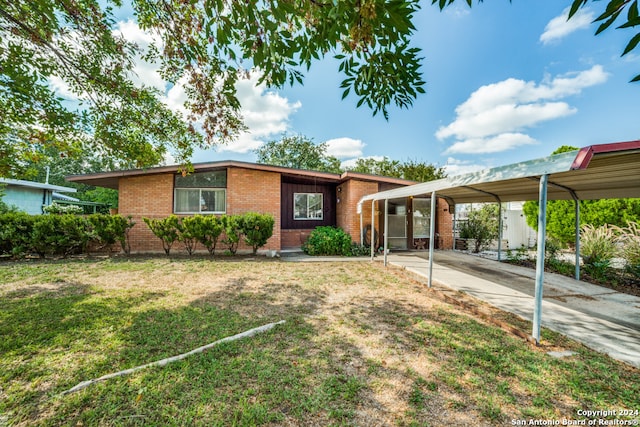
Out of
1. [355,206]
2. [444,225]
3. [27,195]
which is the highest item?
[27,195]

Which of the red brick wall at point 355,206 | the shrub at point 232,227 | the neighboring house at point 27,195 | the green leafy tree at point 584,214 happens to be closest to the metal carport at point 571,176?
the red brick wall at point 355,206

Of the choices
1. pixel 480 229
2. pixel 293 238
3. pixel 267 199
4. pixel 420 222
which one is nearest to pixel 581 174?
pixel 420 222

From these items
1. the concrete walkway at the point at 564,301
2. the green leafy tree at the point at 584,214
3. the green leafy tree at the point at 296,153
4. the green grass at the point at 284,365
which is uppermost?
the green leafy tree at the point at 296,153

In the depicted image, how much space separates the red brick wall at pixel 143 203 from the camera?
32.7 feet

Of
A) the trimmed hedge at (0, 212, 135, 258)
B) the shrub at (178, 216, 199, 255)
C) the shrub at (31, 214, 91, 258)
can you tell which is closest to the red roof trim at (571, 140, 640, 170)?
the shrub at (178, 216, 199, 255)

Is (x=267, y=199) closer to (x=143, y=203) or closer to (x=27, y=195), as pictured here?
(x=143, y=203)

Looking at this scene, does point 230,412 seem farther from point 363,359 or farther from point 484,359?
point 484,359

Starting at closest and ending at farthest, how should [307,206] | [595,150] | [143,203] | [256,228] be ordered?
[595,150], [256,228], [143,203], [307,206]

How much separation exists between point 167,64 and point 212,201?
232 inches

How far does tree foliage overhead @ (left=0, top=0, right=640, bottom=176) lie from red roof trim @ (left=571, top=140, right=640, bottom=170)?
73.6 inches

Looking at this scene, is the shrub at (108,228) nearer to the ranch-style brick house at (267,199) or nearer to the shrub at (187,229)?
the ranch-style brick house at (267,199)

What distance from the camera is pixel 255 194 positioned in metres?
10.5

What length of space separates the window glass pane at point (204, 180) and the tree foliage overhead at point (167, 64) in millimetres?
3713

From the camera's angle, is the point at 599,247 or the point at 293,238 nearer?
the point at 599,247
